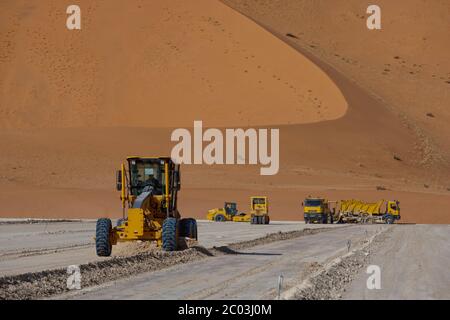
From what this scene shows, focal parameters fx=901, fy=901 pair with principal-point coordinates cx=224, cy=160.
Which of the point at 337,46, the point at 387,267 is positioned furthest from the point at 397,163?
the point at 387,267

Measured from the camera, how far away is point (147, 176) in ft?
86.5

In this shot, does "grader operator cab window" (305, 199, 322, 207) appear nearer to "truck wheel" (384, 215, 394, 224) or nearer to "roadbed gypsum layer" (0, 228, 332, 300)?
"truck wheel" (384, 215, 394, 224)

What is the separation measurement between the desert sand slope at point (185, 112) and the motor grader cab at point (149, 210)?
46721 mm

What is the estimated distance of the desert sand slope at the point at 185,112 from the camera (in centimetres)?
7812

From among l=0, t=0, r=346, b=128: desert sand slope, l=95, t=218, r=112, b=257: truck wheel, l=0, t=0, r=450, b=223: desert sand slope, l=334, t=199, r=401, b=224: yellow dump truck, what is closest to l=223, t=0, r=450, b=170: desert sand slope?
l=0, t=0, r=450, b=223: desert sand slope

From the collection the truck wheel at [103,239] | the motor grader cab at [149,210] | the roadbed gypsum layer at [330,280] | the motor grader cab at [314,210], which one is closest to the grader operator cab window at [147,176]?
the motor grader cab at [149,210]

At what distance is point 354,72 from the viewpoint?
118m

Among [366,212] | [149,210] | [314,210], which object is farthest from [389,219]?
[149,210]

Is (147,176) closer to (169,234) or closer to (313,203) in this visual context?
(169,234)

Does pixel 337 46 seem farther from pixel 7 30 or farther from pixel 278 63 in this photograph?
pixel 7 30

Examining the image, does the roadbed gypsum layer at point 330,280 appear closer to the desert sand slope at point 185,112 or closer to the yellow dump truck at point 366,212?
the yellow dump truck at point 366,212

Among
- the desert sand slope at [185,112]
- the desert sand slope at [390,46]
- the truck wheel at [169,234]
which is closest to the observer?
the truck wheel at [169,234]

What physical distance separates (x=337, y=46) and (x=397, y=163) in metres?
38.4
